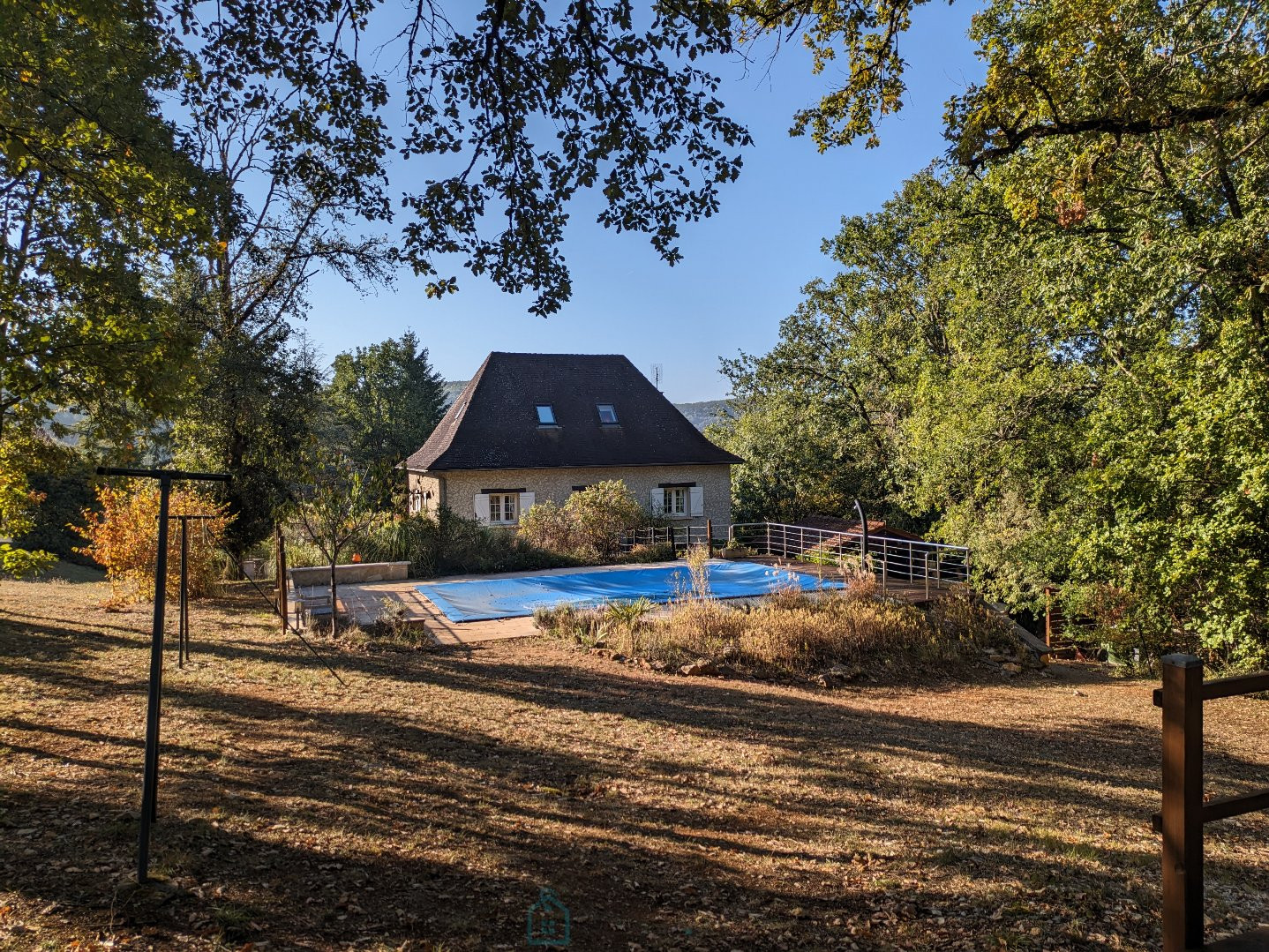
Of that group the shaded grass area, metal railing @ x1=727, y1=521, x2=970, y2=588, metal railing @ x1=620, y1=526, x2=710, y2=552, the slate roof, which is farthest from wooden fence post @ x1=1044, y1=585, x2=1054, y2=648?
the slate roof

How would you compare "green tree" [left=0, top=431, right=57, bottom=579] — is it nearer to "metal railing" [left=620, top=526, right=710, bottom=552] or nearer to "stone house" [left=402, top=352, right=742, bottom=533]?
"stone house" [left=402, top=352, right=742, bottom=533]

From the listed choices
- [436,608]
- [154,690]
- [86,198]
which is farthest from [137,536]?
[154,690]

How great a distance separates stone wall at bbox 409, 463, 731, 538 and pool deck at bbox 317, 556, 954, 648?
191 inches

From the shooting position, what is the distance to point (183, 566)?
722 cm

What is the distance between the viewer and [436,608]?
43.4 feet

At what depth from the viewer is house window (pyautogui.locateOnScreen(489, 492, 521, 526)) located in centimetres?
2238

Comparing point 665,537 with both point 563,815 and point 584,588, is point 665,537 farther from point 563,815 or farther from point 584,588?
point 563,815

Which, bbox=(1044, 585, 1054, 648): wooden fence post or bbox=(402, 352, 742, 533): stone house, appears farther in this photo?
bbox=(402, 352, 742, 533): stone house

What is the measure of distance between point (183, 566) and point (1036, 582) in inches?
503

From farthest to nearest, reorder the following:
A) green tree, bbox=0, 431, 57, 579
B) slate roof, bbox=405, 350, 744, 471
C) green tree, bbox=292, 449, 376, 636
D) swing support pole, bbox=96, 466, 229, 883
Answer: slate roof, bbox=405, 350, 744, 471 → green tree, bbox=292, 449, 376, 636 → green tree, bbox=0, 431, 57, 579 → swing support pole, bbox=96, 466, 229, 883

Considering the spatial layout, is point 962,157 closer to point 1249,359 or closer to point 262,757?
point 1249,359

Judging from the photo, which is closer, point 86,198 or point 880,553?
point 86,198

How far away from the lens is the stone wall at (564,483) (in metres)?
22.0

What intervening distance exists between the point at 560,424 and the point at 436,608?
11.9 metres
